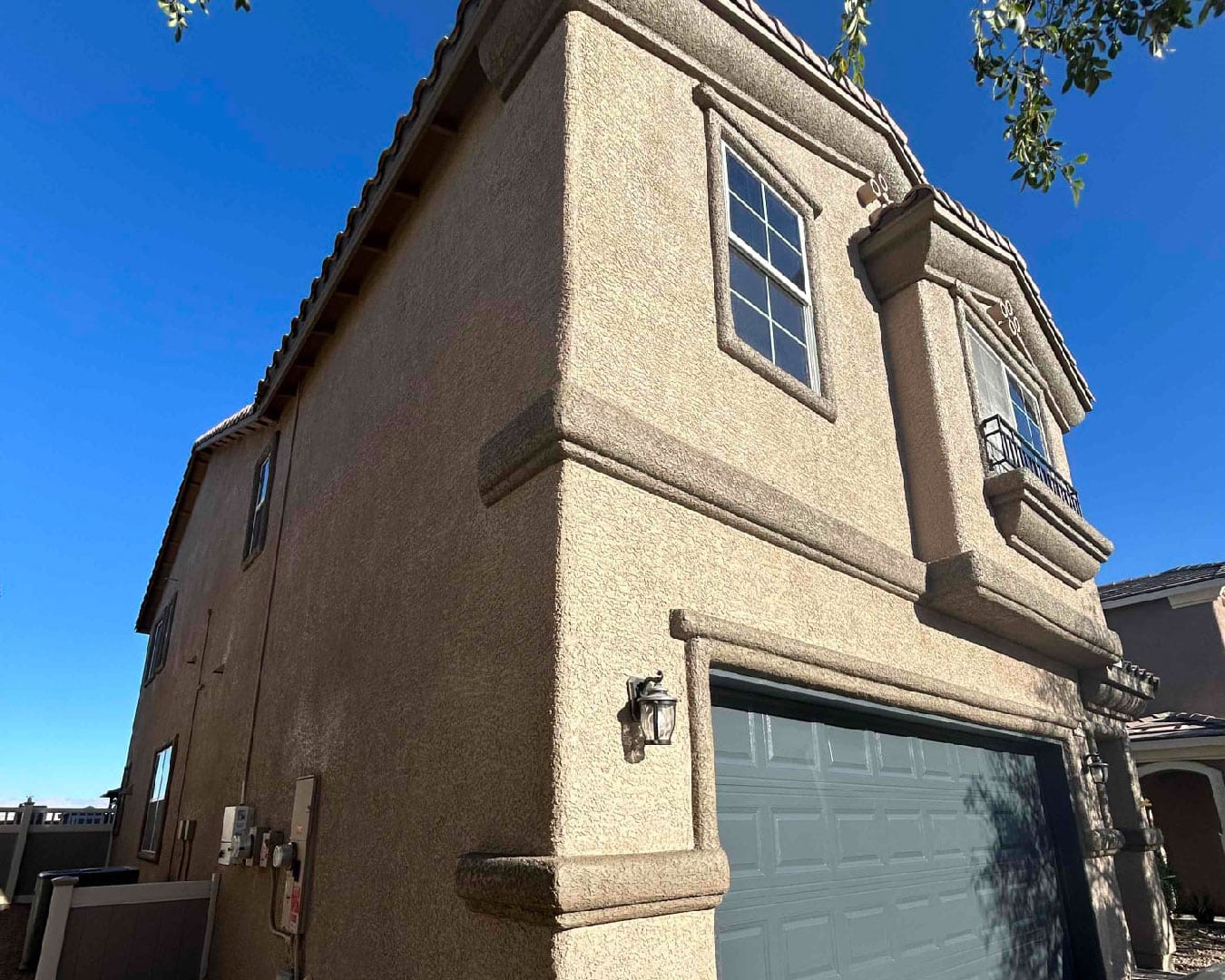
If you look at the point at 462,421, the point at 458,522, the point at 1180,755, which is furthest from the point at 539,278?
the point at 1180,755

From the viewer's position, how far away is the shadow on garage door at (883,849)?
4215 mm

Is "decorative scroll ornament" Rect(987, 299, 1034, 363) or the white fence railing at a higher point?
"decorative scroll ornament" Rect(987, 299, 1034, 363)

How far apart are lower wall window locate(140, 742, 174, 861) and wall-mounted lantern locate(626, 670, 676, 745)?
33.9 ft

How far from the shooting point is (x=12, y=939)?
11.8 m

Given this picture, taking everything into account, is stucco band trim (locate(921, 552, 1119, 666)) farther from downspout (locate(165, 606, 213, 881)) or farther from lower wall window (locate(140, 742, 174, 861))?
lower wall window (locate(140, 742, 174, 861))

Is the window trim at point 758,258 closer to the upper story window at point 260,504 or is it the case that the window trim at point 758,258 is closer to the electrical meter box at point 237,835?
the electrical meter box at point 237,835

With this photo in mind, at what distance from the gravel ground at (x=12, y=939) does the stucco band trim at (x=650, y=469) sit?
10.4 meters

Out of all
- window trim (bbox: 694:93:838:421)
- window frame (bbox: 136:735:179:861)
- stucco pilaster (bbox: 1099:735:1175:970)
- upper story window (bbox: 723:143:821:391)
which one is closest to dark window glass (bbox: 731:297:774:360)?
upper story window (bbox: 723:143:821:391)

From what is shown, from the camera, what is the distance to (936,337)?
690 cm

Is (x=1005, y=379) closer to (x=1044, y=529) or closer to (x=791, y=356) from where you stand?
(x=1044, y=529)

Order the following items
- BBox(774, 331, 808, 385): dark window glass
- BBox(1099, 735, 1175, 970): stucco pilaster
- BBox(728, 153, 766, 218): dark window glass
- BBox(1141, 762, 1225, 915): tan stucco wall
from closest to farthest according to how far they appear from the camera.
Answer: BBox(774, 331, 808, 385): dark window glass
BBox(728, 153, 766, 218): dark window glass
BBox(1099, 735, 1175, 970): stucco pilaster
BBox(1141, 762, 1225, 915): tan stucco wall

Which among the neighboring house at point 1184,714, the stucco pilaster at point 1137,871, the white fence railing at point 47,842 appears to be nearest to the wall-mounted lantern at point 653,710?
the stucco pilaster at point 1137,871

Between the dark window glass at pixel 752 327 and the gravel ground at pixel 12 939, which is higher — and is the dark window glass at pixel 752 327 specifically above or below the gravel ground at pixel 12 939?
above

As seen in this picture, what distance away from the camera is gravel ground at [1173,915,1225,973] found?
9.16 metres
